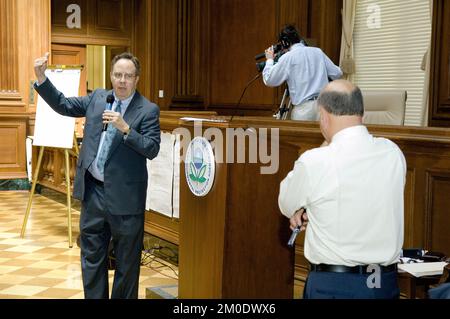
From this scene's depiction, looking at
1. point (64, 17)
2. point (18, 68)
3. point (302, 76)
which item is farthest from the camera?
point (64, 17)

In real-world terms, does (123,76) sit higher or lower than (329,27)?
lower

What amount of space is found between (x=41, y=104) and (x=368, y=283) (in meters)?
5.10

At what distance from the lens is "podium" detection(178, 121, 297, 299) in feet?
9.46

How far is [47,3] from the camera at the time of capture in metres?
9.95

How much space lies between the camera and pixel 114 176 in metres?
3.29

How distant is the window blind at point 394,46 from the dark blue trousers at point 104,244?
4.44 meters

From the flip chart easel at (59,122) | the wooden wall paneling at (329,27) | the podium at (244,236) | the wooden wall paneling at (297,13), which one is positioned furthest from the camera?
the wooden wall paneling at (297,13)

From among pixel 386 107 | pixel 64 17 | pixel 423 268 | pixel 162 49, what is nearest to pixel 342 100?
pixel 423 268

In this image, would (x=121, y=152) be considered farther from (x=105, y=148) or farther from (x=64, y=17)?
(x=64, y=17)

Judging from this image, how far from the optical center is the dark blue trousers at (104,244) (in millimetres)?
3346

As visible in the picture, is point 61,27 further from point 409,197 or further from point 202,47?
point 409,197

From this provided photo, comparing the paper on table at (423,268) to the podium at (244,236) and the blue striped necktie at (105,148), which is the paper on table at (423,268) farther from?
the blue striped necktie at (105,148)

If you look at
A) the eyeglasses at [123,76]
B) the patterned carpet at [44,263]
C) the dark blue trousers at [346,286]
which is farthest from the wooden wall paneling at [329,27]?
the dark blue trousers at [346,286]

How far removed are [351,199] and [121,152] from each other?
154 centimetres
